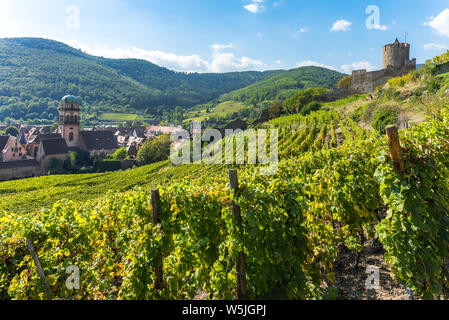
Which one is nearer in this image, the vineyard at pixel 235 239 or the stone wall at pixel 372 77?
the vineyard at pixel 235 239

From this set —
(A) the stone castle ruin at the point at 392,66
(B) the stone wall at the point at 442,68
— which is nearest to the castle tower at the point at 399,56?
(A) the stone castle ruin at the point at 392,66

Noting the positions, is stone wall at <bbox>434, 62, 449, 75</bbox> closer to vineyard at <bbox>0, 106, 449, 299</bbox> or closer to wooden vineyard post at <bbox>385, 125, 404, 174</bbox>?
vineyard at <bbox>0, 106, 449, 299</bbox>

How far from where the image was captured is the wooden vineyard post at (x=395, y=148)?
276cm

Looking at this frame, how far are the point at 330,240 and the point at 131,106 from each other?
166 m

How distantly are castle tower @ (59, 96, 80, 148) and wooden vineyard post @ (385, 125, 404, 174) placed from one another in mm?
61185

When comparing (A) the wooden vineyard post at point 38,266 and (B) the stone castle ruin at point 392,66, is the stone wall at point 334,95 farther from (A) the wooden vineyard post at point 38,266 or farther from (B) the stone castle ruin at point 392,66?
(A) the wooden vineyard post at point 38,266

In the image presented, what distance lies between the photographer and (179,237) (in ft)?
11.2

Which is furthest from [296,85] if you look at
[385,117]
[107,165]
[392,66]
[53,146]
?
[385,117]

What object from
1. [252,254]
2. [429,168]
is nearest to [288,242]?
[252,254]

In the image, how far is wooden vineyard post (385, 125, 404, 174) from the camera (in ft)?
9.07

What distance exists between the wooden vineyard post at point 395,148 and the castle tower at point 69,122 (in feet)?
201
